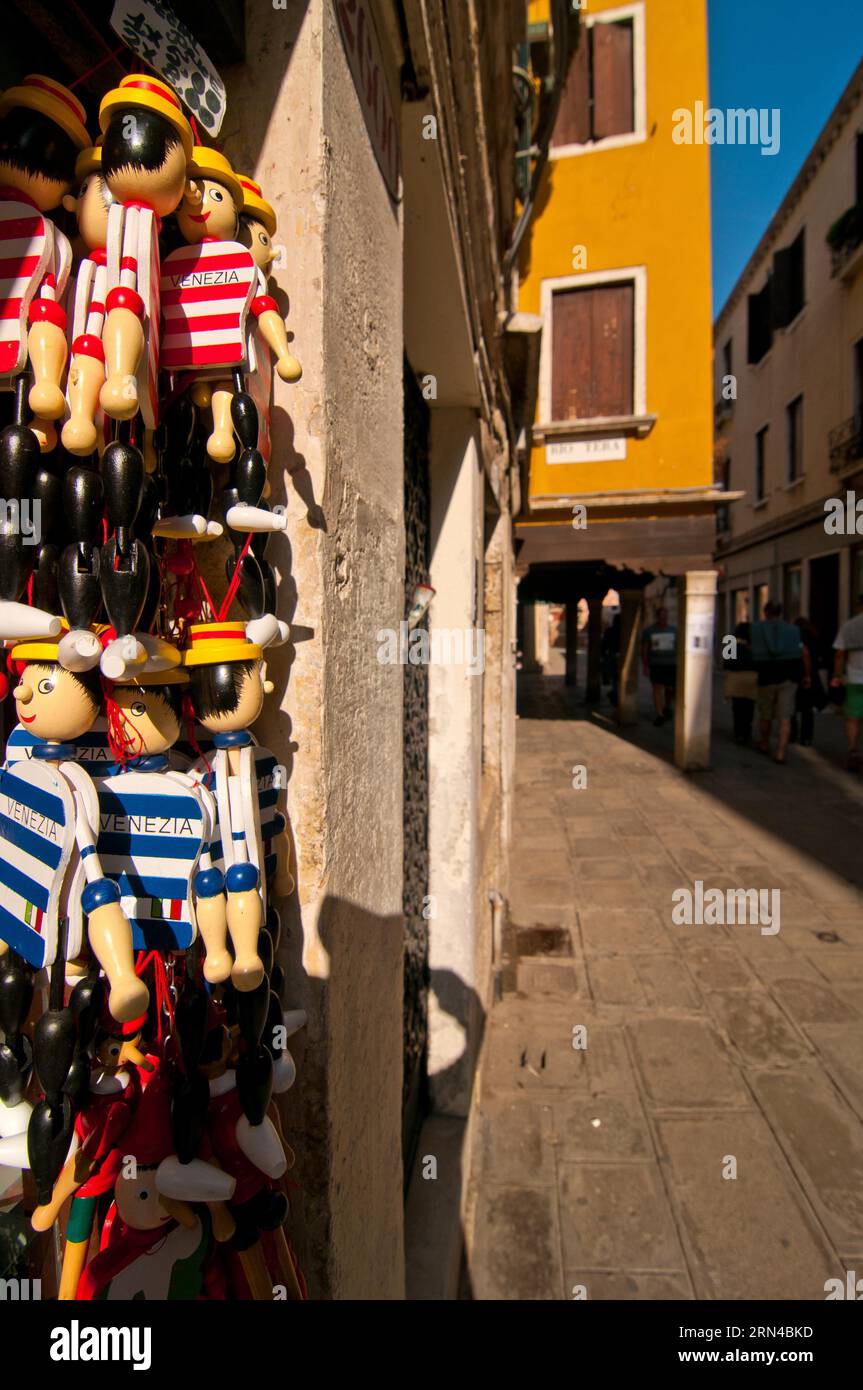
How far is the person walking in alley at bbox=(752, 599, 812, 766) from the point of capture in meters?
8.26

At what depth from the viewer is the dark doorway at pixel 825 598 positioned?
15.2 meters

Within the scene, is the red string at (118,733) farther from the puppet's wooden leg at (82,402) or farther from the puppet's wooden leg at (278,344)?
the puppet's wooden leg at (278,344)

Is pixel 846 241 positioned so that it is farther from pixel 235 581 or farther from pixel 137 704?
pixel 137 704

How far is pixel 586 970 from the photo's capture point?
4012mm

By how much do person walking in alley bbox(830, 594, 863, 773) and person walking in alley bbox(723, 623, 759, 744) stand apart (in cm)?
101

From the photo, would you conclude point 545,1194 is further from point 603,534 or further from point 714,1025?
point 603,534

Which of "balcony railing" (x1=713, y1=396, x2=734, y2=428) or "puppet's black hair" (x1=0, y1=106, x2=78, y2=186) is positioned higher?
"balcony railing" (x1=713, y1=396, x2=734, y2=428)

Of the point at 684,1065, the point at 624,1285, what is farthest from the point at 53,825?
the point at 684,1065

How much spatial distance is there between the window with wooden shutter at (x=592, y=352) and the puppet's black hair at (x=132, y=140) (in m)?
8.74

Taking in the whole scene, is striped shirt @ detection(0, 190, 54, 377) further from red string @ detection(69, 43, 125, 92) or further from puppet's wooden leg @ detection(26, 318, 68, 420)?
red string @ detection(69, 43, 125, 92)

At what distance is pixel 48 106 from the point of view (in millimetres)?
660

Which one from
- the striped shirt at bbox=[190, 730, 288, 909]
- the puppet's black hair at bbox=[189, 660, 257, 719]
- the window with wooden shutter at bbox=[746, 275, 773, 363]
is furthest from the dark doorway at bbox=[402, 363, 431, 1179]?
the window with wooden shutter at bbox=[746, 275, 773, 363]

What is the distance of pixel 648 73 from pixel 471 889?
983cm
